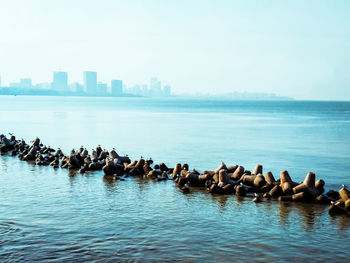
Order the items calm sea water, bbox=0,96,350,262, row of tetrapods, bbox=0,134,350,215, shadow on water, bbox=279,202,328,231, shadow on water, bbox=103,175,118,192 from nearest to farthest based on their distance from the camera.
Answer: calm sea water, bbox=0,96,350,262 < shadow on water, bbox=279,202,328,231 < row of tetrapods, bbox=0,134,350,215 < shadow on water, bbox=103,175,118,192

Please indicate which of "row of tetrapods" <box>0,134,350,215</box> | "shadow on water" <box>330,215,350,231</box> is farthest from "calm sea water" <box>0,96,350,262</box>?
"row of tetrapods" <box>0,134,350,215</box>

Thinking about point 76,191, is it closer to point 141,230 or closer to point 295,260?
point 141,230

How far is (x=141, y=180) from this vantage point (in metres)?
30.7

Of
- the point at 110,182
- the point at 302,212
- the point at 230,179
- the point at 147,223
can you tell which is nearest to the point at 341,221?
the point at 302,212

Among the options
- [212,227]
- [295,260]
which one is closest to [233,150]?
[212,227]

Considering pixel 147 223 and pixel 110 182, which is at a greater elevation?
pixel 147 223

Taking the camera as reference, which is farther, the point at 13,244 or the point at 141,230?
the point at 141,230

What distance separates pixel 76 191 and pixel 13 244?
9767mm

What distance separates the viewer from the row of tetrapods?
2478cm

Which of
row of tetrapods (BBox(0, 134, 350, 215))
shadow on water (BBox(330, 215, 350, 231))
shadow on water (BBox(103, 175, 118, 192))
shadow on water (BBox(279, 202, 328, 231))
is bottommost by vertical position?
shadow on water (BBox(103, 175, 118, 192))

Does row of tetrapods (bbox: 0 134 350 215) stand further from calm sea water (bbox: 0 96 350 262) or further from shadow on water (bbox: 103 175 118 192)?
calm sea water (bbox: 0 96 350 262)

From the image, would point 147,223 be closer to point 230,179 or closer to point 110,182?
point 230,179

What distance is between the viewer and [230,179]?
2858 centimetres

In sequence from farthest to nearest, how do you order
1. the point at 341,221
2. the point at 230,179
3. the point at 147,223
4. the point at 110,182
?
the point at 110,182 → the point at 230,179 → the point at 341,221 → the point at 147,223
